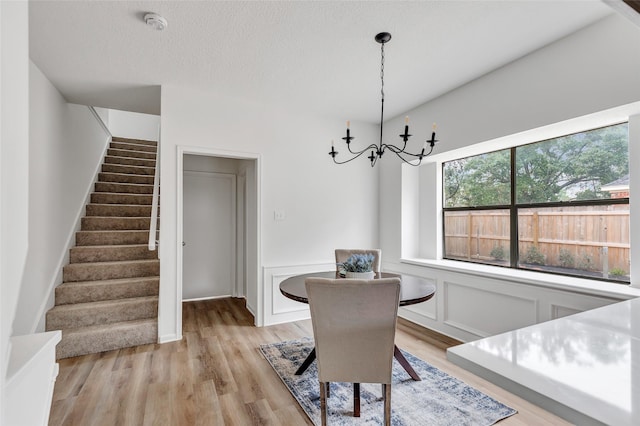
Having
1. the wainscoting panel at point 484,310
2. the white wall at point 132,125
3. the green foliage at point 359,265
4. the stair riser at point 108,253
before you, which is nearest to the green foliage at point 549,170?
the wainscoting panel at point 484,310

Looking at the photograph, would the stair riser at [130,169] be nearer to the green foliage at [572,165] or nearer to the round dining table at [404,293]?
the round dining table at [404,293]

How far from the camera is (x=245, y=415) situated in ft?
6.44

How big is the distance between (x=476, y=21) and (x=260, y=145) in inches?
94.1

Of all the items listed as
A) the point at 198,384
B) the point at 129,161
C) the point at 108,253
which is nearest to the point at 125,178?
the point at 129,161

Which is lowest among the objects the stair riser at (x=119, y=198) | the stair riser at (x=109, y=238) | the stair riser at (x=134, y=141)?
the stair riser at (x=109, y=238)

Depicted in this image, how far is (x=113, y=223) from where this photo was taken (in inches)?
168

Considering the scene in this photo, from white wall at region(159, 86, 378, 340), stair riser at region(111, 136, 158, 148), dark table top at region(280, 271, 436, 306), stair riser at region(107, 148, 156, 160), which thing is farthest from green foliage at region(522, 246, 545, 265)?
stair riser at region(111, 136, 158, 148)

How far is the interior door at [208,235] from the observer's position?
4656 mm

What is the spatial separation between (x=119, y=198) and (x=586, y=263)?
221 inches

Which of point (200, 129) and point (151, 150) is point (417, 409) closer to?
point (200, 129)

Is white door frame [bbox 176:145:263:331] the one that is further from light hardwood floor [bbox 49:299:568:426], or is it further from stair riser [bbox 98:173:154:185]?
stair riser [bbox 98:173:154:185]

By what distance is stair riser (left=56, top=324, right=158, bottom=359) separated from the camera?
110 inches

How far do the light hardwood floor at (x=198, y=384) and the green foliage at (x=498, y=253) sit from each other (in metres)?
0.98

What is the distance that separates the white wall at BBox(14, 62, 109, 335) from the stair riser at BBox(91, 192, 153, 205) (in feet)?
0.68
